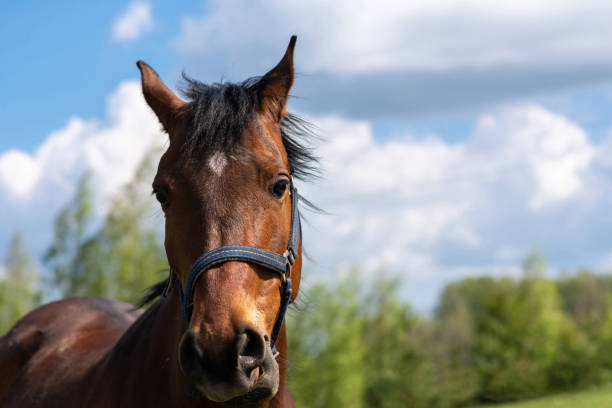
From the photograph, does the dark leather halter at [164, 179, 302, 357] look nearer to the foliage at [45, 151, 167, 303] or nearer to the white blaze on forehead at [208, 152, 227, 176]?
the white blaze on forehead at [208, 152, 227, 176]

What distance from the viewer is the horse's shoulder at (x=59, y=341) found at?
5000mm

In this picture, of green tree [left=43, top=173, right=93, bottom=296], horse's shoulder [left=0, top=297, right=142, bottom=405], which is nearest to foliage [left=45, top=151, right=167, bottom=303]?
green tree [left=43, top=173, right=93, bottom=296]

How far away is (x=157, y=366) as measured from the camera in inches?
145

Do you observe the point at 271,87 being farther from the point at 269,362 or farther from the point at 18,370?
the point at 18,370

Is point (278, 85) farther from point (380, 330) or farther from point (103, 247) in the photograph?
point (380, 330)

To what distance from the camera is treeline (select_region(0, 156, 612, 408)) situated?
3072 centimetres

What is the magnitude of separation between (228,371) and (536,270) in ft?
190

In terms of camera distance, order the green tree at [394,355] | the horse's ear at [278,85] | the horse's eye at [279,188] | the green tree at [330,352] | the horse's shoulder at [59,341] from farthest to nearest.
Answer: the green tree at [394,355], the green tree at [330,352], the horse's shoulder at [59,341], the horse's ear at [278,85], the horse's eye at [279,188]

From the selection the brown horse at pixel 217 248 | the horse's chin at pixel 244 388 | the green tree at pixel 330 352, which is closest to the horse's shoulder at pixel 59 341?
the brown horse at pixel 217 248

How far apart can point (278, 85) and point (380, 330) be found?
42.7m

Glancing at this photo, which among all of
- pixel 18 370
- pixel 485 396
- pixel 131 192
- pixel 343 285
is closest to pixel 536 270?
pixel 485 396

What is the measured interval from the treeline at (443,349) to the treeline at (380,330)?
0.08m

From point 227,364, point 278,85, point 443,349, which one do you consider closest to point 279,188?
point 278,85

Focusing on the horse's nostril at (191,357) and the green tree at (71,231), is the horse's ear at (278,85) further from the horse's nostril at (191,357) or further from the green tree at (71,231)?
the green tree at (71,231)
